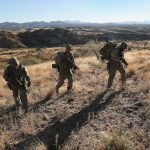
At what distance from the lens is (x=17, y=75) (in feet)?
34.6

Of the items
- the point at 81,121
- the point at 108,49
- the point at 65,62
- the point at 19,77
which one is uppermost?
the point at 108,49

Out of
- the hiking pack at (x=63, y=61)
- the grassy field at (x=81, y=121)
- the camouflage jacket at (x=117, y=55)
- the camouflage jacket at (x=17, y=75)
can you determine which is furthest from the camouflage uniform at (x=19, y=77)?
the camouflage jacket at (x=117, y=55)

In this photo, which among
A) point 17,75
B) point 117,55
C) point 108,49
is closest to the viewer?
point 17,75

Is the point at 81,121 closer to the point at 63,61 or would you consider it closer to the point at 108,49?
the point at 63,61

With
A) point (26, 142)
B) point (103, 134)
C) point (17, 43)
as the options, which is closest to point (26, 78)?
point (26, 142)

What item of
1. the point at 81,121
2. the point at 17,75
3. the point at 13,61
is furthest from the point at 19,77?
the point at 81,121

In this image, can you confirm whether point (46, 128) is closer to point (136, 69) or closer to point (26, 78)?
point (26, 78)

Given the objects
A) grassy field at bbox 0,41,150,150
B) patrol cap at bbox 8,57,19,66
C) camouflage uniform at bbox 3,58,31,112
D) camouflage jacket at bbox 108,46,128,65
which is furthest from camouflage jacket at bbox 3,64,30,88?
camouflage jacket at bbox 108,46,128,65

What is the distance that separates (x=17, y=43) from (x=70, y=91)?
84.1m

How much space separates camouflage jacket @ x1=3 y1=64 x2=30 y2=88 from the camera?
34.5 feet

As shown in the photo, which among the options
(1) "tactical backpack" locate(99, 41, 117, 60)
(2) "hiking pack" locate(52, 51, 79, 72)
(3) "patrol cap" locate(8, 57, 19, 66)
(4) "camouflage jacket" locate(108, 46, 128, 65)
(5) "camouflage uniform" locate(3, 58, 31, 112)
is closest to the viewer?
(3) "patrol cap" locate(8, 57, 19, 66)

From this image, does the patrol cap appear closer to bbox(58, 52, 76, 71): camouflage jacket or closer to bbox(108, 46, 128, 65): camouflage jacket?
A: bbox(58, 52, 76, 71): camouflage jacket

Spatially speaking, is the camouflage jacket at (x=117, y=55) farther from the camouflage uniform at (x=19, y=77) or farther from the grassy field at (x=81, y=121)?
the camouflage uniform at (x=19, y=77)

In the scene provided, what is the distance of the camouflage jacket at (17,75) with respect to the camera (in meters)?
10.5
